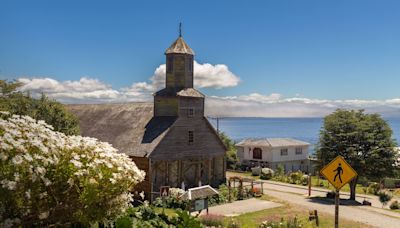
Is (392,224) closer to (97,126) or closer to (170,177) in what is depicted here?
(170,177)

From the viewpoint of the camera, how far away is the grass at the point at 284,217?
22.1 meters

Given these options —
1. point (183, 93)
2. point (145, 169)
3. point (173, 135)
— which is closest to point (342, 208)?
point (173, 135)

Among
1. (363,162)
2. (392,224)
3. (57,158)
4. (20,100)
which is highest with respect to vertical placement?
(20,100)

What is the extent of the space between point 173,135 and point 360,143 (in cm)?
1491

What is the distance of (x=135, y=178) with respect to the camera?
8.76 metres

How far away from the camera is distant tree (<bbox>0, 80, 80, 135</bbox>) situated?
2608cm

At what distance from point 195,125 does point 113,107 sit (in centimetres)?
1169

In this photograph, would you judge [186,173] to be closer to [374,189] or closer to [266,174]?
[266,174]

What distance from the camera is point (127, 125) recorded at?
37.1 m

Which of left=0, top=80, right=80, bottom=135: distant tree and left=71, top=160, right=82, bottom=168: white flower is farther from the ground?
left=0, top=80, right=80, bottom=135: distant tree

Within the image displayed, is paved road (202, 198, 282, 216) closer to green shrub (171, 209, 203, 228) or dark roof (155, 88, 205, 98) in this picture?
dark roof (155, 88, 205, 98)

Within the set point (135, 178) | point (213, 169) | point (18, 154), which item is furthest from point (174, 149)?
point (18, 154)

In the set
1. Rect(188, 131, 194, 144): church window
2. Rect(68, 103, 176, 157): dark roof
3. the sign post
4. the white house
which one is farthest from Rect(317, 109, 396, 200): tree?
the white house

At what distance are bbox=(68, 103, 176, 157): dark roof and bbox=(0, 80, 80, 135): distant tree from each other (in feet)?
15.6
